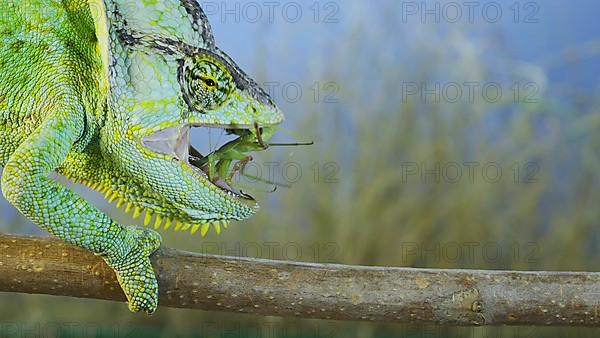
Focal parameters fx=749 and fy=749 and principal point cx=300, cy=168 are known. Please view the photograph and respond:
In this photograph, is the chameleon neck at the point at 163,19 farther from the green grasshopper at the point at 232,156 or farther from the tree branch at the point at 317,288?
the tree branch at the point at 317,288

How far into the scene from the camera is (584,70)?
3803mm

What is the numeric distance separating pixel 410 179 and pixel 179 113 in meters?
2.28

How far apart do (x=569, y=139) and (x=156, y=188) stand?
273cm

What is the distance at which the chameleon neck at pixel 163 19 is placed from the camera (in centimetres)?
134

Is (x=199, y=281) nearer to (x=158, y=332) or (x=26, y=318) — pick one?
(x=158, y=332)

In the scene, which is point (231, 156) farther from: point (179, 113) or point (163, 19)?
point (163, 19)

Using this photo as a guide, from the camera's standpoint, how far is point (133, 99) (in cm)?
132

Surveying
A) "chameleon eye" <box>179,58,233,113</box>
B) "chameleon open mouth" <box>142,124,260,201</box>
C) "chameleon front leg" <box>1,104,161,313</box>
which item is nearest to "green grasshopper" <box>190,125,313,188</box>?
"chameleon open mouth" <box>142,124,260,201</box>

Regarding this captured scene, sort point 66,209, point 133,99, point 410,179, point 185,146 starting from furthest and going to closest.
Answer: point 410,179 < point 185,146 < point 133,99 < point 66,209

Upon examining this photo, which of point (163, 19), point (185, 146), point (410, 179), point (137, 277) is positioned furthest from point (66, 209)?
point (410, 179)

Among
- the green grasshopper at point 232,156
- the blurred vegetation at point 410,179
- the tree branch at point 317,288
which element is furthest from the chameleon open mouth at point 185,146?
the blurred vegetation at point 410,179

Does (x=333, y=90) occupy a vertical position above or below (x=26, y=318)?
above

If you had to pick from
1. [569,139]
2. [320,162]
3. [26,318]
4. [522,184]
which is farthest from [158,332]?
[569,139]

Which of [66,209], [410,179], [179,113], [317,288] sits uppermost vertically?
[179,113]
